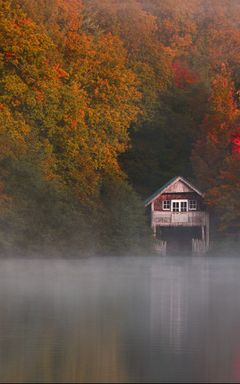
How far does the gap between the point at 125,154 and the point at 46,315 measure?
5848 centimetres

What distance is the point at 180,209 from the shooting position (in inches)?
3440

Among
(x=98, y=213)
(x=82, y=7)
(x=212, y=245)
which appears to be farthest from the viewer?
(x=82, y=7)

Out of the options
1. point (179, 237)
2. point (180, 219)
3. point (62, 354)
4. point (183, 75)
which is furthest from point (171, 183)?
point (62, 354)

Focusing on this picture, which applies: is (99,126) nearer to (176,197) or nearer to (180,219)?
(176,197)

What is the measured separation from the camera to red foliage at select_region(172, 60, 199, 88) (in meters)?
99.1

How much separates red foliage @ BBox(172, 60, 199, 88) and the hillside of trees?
21 cm

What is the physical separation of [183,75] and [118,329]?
75838 mm

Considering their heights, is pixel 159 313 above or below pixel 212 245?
below

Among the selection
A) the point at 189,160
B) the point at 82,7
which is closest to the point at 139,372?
the point at 189,160

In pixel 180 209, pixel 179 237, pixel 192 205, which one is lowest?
pixel 179 237

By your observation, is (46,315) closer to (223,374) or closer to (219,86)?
(223,374)

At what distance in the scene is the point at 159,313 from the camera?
103 feet

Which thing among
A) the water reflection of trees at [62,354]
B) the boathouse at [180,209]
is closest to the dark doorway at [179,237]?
the boathouse at [180,209]

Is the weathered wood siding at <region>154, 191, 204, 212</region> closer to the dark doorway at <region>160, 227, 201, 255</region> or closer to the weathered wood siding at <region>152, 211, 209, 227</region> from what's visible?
the weathered wood siding at <region>152, 211, 209, 227</region>
